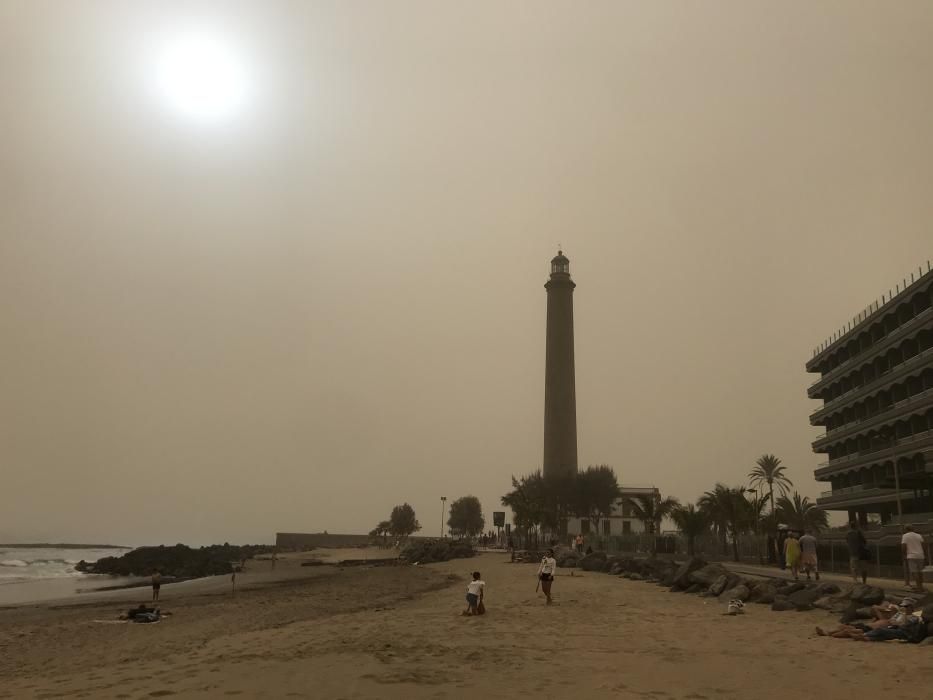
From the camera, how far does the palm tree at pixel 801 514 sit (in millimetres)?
66875

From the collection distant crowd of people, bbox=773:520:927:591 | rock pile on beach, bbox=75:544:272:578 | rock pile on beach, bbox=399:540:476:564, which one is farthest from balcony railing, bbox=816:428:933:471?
rock pile on beach, bbox=75:544:272:578

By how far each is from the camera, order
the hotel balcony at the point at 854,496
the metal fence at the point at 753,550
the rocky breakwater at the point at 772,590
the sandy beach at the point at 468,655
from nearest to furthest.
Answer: the sandy beach at the point at 468,655
the rocky breakwater at the point at 772,590
the metal fence at the point at 753,550
the hotel balcony at the point at 854,496

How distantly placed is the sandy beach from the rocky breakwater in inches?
25.0

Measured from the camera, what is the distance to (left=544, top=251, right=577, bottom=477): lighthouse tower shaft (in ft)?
325

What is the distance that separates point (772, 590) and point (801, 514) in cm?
5647

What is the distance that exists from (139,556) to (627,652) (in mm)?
65838

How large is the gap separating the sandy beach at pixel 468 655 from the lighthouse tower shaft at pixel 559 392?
7666 cm

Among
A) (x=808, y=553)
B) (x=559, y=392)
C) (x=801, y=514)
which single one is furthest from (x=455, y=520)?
(x=808, y=553)

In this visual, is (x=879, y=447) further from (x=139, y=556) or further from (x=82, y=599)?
(x=139, y=556)

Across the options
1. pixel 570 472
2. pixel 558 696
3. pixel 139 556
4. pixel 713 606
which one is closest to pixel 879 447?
pixel 570 472

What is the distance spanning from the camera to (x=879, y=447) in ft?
197

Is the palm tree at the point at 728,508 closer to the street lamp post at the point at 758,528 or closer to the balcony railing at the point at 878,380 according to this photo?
the street lamp post at the point at 758,528

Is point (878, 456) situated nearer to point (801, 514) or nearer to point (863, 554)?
point (801, 514)

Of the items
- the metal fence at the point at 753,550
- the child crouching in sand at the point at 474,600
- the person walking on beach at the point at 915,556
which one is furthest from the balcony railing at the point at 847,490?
the child crouching in sand at the point at 474,600
